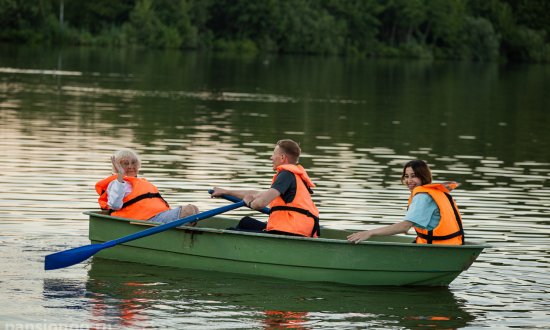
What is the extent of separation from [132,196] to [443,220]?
10.3 feet

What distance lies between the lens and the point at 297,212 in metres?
12.5

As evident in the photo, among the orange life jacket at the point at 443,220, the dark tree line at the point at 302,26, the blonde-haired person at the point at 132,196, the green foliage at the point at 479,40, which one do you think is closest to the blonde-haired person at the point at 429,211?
the orange life jacket at the point at 443,220

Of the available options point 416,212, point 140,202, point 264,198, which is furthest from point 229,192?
point 416,212

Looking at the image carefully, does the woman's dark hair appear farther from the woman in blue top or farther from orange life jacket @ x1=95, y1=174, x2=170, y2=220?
orange life jacket @ x1=95, y1=174, x2=170, y2=220

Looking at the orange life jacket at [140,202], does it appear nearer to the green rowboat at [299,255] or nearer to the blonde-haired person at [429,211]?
the green rowboat at [299,255]

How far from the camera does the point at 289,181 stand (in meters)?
12.4

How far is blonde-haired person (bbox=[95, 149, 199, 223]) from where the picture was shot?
13070 mm

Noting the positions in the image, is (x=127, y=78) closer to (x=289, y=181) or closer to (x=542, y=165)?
(x=542, y=165)

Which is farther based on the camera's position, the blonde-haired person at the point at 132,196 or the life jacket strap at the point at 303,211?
the blonde-haired person at the point at 132,196

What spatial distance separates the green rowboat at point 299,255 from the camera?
39.9 ft

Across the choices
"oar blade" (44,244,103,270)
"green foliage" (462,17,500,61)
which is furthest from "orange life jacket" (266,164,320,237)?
"green foliage" (462,17,500,61)

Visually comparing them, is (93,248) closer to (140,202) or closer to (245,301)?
(140,202)

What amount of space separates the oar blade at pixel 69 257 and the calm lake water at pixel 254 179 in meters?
0.12

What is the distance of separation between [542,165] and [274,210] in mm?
12990
